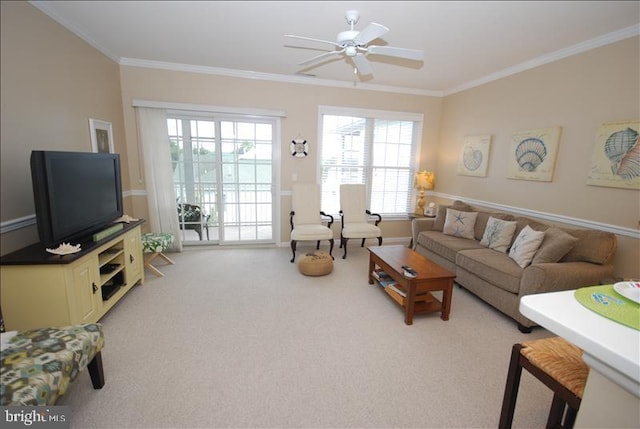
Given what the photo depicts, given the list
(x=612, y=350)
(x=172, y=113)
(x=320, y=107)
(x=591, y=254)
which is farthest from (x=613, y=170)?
(x=172, y=113)

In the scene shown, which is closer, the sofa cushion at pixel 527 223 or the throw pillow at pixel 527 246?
the throw pillow at pixel 527 246

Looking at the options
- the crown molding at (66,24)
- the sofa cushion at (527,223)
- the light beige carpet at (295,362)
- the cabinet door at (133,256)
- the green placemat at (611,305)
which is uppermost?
the crown molding at (66,24)

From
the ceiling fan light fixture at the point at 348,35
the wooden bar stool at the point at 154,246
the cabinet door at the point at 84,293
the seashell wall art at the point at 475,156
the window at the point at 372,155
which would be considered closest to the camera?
the cabinet door at the point at 84,293

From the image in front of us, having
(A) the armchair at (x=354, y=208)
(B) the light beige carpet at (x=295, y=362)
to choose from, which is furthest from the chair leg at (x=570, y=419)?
(A) the armchair at (x=354, y=208)

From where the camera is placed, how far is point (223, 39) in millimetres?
3064

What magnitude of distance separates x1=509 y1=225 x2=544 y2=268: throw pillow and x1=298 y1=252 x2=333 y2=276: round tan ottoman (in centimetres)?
203

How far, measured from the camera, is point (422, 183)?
188 inches

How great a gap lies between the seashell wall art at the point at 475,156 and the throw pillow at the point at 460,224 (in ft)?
2.44

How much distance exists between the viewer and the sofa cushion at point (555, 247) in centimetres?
258

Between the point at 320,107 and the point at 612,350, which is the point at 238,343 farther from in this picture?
the point at 320,107

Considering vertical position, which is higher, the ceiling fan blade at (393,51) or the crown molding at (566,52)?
the crown molding at (566,52)

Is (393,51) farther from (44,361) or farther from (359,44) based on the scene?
(44,361)

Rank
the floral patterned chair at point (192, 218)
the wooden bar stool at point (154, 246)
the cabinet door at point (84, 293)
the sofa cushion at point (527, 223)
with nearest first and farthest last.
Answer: the cabinet door at point (84, 293)
the sofa cushion at point (527, 223)
the wooden bar stool at point (154, 246)
the floral patterned chair at point (192, 218)

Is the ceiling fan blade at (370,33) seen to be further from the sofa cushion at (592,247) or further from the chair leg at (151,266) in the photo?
the chair leg at (151,266)
